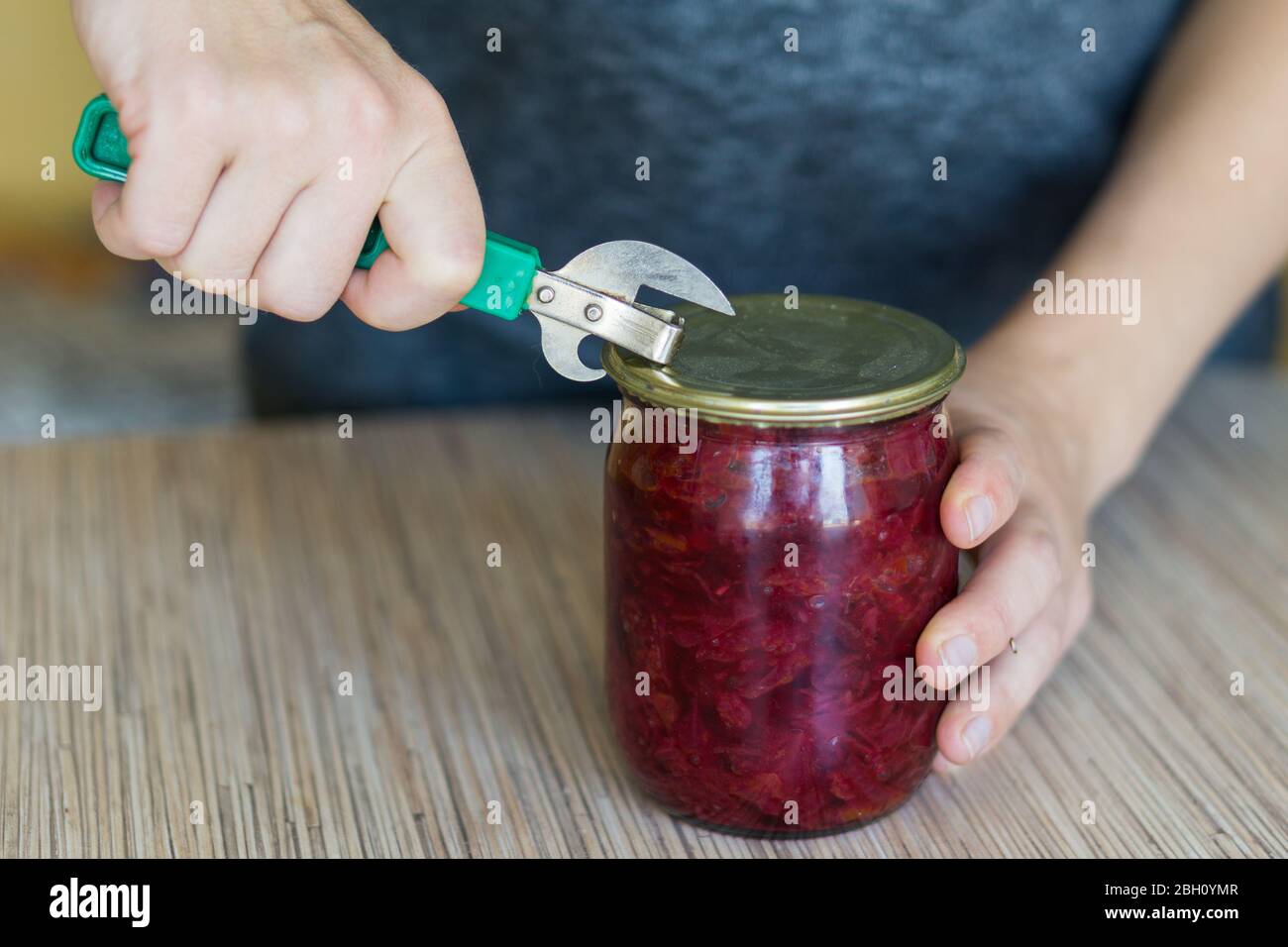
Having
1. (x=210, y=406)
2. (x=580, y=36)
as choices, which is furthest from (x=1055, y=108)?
(x=210, y=406)

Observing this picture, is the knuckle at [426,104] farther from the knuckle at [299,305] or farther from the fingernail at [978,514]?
the fingernail at [978,514]

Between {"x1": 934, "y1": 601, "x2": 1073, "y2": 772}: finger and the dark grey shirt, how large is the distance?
Answer: 0.48 m

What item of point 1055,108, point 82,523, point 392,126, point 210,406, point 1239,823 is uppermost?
point 392,126

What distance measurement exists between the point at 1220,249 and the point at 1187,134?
10 cm

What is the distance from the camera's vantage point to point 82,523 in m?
1.22

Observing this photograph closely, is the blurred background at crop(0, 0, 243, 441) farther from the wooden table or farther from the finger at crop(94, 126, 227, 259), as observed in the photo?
the finger at crop(94, 126, 227, 259)

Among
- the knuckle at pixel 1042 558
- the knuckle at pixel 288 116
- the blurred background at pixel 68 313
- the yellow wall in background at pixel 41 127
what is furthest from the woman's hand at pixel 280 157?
the yellow wall in background at pixel 41 127

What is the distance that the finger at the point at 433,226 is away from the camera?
771 millimetres

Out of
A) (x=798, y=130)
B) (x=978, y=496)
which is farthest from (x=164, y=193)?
(x=798, y=130)

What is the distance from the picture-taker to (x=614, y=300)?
80 cm

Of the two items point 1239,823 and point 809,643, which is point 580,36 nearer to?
point 809,643

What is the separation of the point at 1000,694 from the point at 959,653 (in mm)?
93

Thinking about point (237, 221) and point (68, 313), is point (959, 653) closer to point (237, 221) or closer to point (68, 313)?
point (237, 221)

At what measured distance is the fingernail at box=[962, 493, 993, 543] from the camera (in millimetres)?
814
